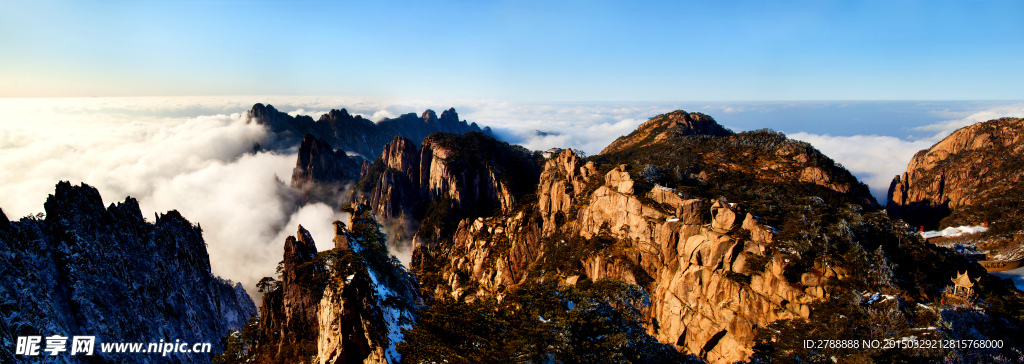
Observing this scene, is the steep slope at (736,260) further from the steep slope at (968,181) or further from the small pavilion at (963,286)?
the steep slope at (968,181)

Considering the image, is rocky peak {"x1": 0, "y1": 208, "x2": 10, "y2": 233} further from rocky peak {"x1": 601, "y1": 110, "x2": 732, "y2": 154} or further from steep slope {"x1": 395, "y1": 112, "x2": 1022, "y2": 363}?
rocky peak {"x1": 601, "y1": 110, "x2": 732, "y2": 154}

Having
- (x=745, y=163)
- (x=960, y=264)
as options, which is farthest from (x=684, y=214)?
(x=745, y=163)

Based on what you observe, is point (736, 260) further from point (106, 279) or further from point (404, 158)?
point (404, 158)

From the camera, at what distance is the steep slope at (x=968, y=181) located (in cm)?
6191

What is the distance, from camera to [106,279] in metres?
34.9

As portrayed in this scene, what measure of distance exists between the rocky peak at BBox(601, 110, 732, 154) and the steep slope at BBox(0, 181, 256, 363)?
104m

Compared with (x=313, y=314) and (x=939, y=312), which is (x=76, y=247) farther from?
(x=939, y=312)

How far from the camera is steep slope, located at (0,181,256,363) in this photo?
2631cm

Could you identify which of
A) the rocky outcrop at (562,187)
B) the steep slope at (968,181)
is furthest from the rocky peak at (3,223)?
the steep slope at (968,181)

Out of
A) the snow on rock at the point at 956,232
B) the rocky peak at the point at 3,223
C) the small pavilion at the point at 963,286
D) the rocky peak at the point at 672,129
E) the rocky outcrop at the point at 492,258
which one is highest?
the rocky peak at the point at 672,129

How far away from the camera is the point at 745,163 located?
238 feet

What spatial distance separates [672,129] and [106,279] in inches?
4579

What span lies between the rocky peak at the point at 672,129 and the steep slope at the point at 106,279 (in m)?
104

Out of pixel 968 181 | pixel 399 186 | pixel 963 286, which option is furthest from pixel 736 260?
pixel 399 186
